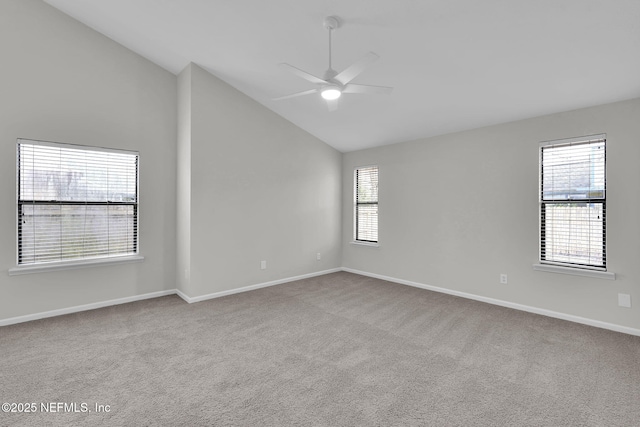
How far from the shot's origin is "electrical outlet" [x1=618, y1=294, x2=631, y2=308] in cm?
324

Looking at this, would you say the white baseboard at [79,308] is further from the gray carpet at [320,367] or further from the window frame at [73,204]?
the window frame at [73,204]

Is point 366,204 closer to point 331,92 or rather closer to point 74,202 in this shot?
point 331,92

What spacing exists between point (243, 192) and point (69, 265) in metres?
2.31

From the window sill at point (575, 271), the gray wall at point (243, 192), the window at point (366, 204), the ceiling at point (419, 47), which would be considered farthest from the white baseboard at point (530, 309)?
the ceiling at point (419, 47)

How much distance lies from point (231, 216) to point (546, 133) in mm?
4279

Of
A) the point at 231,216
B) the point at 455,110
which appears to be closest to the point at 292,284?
the point at 231,216

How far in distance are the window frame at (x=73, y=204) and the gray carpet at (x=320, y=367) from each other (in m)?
0.62

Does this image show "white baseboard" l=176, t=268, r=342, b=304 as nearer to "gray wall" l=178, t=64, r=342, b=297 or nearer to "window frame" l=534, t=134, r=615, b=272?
"gray wall" l=178, t=64, r=342, b=297

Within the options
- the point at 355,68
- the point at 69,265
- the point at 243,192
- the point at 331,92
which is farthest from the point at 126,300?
the point at 355,68

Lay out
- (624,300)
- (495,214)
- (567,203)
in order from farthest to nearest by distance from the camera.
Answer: (495,214) < (567,203) < (624,300)

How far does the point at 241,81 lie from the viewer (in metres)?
4.37

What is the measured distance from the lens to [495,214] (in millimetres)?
4180

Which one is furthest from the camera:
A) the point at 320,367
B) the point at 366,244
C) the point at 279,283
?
the point at 366,244

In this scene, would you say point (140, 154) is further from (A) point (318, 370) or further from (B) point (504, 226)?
(B) point (504, 226)
